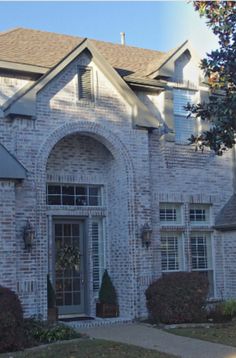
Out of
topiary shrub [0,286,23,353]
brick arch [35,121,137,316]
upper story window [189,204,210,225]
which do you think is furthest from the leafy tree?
upper story window [189,204,210,225]

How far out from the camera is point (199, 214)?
52.3 ft

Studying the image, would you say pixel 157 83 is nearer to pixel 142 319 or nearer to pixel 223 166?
pixel 223 166

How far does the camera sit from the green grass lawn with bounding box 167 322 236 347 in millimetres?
10438

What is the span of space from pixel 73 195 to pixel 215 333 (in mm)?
5343

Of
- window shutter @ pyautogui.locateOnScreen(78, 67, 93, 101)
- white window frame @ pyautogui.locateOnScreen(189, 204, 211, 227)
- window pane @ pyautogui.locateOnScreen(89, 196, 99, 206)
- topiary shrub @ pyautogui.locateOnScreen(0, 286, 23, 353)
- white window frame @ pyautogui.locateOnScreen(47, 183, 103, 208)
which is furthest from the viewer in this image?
white window frame @ pyautogui.locateOnScreen(189, 204, 211, 227)

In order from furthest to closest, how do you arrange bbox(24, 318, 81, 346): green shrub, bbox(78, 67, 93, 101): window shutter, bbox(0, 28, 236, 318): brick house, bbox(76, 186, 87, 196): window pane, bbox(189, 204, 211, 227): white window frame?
bbox(189, 204, 211, 227): white window frame < bbox(76, 186, 87, 196): window pane < bbox(78, 67, 93, 101): window shutter < bbox(0, 28, 236, 318): brick house < bbox(24, 318, 81, 346): green shrub

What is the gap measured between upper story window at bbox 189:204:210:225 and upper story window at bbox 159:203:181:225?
443 mm

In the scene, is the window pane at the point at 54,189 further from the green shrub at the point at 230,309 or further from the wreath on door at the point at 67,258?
the green shrub at the point at 230,309

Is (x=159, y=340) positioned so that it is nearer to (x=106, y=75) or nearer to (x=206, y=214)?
(x=206, y=214)

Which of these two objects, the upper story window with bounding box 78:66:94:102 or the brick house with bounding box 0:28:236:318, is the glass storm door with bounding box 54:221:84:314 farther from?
the upper story window with bounding box 78:66:94:102

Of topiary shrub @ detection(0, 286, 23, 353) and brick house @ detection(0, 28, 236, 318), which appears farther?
brick house @ detection(0, 28, 236, 318)

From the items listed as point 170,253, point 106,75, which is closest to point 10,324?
point 170,253

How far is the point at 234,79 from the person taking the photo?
9727 mm

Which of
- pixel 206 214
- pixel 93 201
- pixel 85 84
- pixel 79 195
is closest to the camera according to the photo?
pixel 85 84
